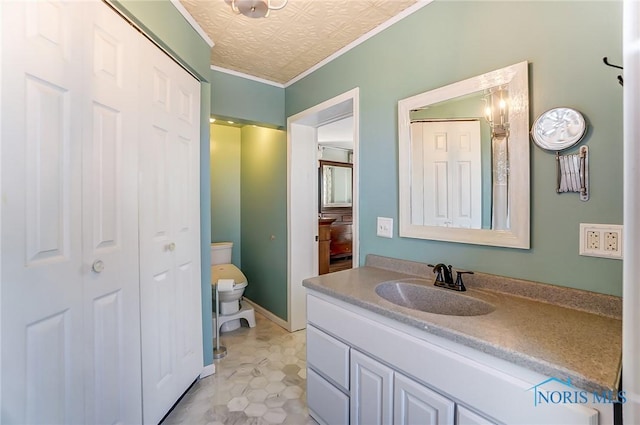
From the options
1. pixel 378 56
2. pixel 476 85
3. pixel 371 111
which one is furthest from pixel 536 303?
pixel 378 56

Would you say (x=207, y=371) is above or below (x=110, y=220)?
below

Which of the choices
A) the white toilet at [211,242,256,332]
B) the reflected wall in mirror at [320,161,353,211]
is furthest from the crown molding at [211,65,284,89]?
the reflected wall in mirror at [320,161,353,211]

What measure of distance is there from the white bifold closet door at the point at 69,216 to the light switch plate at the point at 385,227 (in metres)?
1.34

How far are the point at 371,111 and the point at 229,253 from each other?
2.31 meters

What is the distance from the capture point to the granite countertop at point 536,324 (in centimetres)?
70

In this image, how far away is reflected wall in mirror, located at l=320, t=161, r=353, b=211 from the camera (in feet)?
15.6

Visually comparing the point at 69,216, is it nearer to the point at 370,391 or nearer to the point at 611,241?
the point at 370,391

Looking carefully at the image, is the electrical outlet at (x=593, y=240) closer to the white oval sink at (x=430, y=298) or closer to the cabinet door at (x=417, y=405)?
the white oval sink at (x=430, y=298)

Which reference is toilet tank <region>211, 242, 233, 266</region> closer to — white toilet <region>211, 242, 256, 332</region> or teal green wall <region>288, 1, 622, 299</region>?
white toilet <region>211, 242, 256, 332</region>

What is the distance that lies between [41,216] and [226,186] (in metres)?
2.71

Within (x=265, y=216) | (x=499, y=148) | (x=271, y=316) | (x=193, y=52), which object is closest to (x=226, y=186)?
(x=265, y=216)

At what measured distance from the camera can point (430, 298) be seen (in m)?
1.40

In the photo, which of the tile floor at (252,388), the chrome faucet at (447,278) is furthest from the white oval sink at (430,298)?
the tile floor at (252,388)

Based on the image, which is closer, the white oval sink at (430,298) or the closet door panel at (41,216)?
the closet door panel at (41,216)
